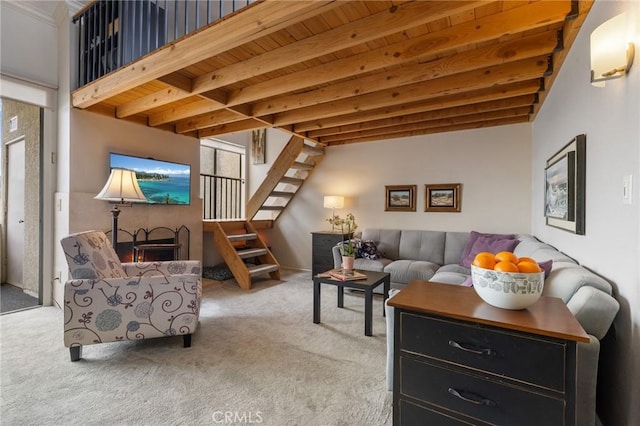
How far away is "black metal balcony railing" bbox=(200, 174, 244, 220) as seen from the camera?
5.55 m

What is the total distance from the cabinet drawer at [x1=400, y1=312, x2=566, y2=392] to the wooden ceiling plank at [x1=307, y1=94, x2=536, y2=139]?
3.03 metres

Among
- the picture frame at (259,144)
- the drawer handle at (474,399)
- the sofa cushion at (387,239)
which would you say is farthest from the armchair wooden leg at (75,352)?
the picture frame at (259,144)

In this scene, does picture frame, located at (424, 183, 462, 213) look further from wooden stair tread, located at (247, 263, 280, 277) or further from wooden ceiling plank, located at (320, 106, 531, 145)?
wooden stair tread, located at (247, 263, 280, 277)

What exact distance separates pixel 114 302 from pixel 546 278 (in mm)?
2846

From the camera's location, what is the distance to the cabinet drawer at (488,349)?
105 centimetres

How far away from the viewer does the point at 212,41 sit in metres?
2.06

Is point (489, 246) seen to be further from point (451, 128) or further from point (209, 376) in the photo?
point (209, 376)

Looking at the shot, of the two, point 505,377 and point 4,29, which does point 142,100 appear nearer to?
point 4,29

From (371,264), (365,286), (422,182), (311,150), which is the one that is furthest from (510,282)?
(311,150)

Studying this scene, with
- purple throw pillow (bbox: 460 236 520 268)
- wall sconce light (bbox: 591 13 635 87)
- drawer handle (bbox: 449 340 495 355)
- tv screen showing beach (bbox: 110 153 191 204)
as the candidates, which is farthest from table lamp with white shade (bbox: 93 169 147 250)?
purple throw pillow (bbox: 460 236 520 268)

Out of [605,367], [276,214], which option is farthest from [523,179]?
[276,214]

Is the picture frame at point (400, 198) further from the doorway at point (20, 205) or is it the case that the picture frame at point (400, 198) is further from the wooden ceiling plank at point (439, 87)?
the doorway at point (20, 205)

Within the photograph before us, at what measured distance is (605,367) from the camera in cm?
146

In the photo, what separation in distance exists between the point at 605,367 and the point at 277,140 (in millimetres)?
5348
